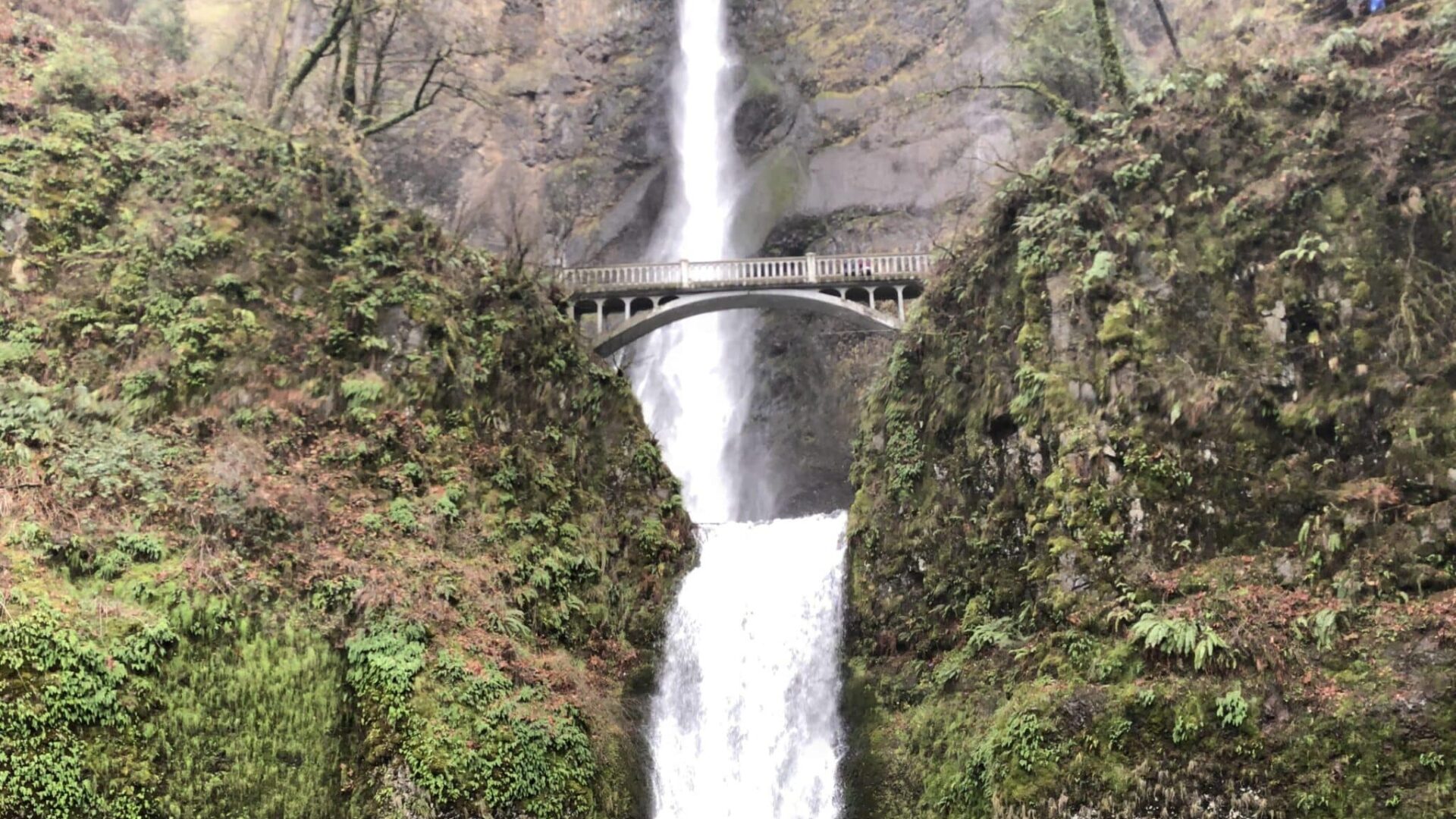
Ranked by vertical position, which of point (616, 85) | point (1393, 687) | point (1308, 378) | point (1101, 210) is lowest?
point (1393, 687)

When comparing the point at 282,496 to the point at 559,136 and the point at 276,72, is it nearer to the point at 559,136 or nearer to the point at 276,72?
the point at 276,72

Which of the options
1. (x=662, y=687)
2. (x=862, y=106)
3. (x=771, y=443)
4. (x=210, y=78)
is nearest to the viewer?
(x=662, y=687)

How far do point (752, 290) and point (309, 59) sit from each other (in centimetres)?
1193

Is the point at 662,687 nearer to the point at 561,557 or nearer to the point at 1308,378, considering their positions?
the point at 561,557

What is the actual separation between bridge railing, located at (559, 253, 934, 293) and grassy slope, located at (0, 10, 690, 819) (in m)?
6.90

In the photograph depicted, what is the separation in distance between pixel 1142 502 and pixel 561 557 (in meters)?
9.26

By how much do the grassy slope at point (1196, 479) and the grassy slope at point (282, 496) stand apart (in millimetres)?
5219

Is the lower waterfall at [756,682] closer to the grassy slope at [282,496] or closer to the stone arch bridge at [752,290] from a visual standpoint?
the grassy slope at [282,496]

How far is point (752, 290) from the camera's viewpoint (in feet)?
84.2

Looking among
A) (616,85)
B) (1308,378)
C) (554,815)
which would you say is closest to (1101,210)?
(1308,378)

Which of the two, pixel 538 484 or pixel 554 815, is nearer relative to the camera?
pixel 554 815

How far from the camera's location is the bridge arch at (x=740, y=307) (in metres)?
25.1

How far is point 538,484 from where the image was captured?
16.9 meters

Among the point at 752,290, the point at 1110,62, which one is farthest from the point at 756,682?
the point at 1110,62
